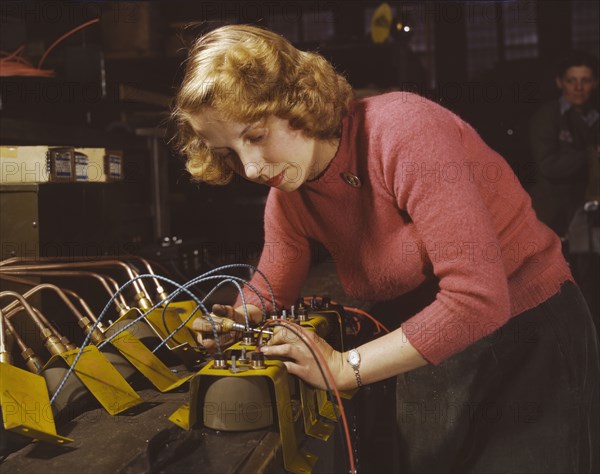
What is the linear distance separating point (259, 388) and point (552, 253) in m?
0.67

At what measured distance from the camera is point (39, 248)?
1.52 m

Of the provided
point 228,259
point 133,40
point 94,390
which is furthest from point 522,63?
point 94,390

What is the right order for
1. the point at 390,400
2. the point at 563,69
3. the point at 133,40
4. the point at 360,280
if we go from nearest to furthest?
the point at 360,280, the point at 390,400, the point at 133,40, the point at 563,69

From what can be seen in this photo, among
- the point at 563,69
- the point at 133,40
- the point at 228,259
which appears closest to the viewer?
the point at 228,259

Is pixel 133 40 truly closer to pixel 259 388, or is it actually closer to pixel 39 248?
pixel 39 248

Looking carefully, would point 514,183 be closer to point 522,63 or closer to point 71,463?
point 71,463

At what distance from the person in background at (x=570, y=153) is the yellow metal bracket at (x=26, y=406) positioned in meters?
3.10

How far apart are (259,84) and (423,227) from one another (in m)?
0.33

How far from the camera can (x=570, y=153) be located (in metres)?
3.67

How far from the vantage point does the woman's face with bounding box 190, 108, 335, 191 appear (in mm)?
1066

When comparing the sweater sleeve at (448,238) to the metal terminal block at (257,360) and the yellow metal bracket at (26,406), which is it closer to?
the metal terminal block at (257,360)

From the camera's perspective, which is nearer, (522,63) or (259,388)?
(259,388)

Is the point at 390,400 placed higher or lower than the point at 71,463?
lower

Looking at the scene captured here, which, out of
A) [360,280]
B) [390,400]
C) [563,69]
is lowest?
[390,400]
